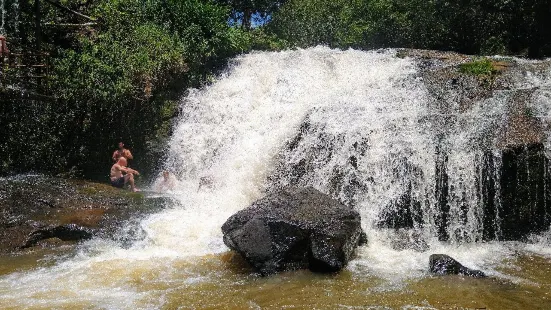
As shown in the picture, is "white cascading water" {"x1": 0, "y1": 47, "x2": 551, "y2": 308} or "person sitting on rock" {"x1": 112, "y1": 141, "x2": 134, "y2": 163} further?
"person sitting on rock" {"x1": 112, "y1": 141, "x2": 134, "y2": 163}

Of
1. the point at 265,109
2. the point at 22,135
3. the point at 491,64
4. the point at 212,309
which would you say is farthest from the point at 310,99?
the point at 212,309

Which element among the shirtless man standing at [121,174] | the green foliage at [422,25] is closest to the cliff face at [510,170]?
the shirtless man standing at [121,174]

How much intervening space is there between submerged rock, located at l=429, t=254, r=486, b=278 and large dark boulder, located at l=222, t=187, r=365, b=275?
125cm

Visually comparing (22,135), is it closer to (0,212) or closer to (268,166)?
(0,212)

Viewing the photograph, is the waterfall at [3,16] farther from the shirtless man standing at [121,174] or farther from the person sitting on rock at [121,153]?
the shirtless man standing at [121,174]

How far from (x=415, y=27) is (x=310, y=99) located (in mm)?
10296

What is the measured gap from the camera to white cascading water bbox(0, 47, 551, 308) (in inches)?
281

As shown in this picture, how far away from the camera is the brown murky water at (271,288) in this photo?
19.2 ft


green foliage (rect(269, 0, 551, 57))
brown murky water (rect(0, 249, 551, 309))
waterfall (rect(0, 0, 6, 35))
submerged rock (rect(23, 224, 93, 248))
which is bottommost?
brown murky water (rect(0, 249, 551, 309))

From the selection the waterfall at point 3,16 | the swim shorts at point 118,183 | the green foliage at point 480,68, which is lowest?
the swim shorts at point 118,183

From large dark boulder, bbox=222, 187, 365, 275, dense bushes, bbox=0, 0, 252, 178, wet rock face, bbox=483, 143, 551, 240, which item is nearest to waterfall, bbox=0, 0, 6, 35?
dense bushes, bbox=0, 0, 252, 178

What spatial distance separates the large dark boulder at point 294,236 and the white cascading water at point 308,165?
55cm

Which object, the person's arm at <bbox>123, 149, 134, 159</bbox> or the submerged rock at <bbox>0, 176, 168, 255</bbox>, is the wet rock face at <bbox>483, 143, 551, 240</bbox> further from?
the person's arm at <bbox>123, 149, 134, 159</bbox>

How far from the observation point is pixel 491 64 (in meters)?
12.9
